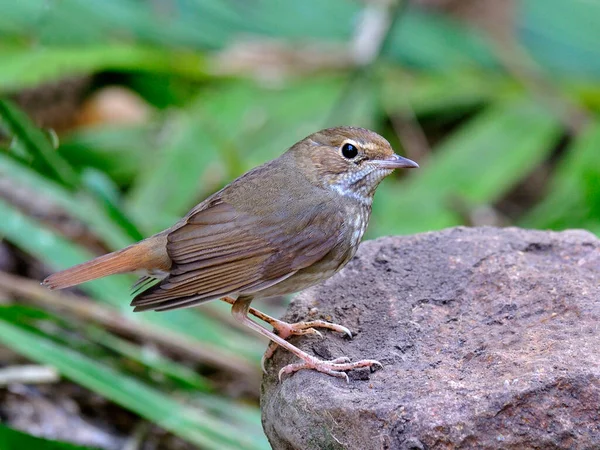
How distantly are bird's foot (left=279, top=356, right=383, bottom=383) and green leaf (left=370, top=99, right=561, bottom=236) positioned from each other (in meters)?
2.67

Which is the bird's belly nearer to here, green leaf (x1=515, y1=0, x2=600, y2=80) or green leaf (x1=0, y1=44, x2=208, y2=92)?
green leaf (x1=0, y1=44, x2=208, y2=92)

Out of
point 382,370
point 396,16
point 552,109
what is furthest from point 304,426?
point 552,109

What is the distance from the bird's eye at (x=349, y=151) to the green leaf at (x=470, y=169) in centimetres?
196

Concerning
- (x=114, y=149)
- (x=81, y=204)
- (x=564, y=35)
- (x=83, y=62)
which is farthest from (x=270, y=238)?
(x=564, y=35)

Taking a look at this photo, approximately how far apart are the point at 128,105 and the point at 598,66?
3810 mm

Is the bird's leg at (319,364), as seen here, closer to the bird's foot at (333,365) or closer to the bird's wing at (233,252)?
the bird's foot at (333,365)

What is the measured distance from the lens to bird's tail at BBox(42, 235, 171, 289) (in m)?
3.67

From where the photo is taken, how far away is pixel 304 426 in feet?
9.78

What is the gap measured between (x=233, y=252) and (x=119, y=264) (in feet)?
1.50

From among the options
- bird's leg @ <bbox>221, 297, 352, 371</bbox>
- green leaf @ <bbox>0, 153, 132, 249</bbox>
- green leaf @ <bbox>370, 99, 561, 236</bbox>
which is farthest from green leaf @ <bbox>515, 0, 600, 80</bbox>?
bird's leg @ <bbox>221, 297, 352, 371</bbox>

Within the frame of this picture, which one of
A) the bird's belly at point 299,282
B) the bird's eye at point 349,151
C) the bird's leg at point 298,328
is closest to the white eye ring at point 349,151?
the bird's eye at point 349,151

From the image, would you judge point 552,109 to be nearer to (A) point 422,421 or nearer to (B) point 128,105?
(B) point 128,105

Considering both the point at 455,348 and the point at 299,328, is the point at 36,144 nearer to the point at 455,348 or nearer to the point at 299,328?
the point at 299,328

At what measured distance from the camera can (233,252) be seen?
3643 mm
